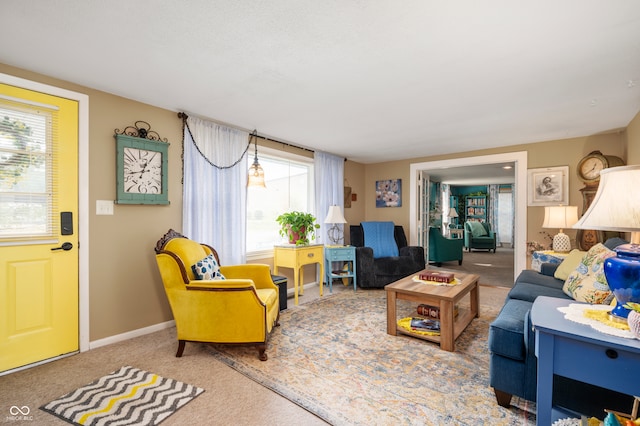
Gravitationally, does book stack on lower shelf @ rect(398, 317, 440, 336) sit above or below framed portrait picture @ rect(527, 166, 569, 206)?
below

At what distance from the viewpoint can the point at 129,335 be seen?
2723 mm

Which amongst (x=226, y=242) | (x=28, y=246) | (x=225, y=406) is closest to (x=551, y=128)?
(x=226, y=242)

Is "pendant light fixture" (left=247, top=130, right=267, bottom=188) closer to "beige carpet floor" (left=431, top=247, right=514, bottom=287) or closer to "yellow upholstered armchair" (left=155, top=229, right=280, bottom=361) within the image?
"yellow upholstered armchair" (left=155, top=229, right=280, bottom=361)

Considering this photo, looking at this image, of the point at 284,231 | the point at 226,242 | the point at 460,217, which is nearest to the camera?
the point at 226,242

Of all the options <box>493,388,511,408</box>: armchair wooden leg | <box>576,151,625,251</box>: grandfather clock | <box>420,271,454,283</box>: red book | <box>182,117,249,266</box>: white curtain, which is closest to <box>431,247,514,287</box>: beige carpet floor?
<box>576,151,625,251</box>: grandfather clock

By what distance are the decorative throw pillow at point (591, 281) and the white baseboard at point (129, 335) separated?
3.48 meters

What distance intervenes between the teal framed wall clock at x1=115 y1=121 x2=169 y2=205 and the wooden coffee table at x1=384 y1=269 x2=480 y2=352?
2.42 metres

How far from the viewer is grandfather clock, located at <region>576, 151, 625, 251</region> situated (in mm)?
3579

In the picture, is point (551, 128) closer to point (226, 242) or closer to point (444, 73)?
point (444, 73)

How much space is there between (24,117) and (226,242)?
77.3 inches

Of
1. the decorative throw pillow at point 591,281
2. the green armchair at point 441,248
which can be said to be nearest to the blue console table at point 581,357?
the decorative throw pillow at point 591,281

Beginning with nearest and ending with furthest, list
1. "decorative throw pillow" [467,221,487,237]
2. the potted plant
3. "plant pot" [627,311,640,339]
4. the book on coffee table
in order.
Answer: "plant pot" [627,311,640,339], the book on coffee table, the potted plant, "decorative throw pillow" [467,221,487,237]

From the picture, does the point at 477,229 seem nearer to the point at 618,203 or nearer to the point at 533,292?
the point at 533,292

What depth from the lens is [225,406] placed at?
1753 mm
